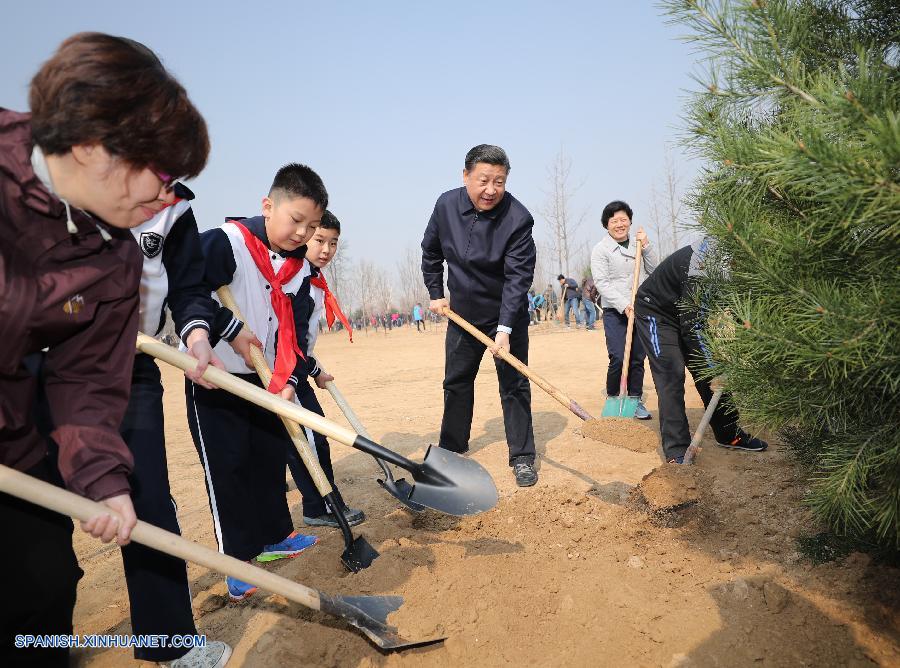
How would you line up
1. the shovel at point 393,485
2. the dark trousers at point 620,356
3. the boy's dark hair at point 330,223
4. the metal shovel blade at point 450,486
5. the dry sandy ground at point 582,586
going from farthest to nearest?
the dark trousers at point 620,356
the boy's dark hair at point 330,223
the shovel at point 393,485
the metal shovel blade at point 450,486
the dry sandy ground at point 582,586

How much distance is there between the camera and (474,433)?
220 inches

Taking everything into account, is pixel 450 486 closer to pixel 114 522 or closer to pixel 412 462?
pixel 412 462

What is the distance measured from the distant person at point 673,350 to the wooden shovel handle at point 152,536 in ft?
9.31

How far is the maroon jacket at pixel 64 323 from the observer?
137 centimetres

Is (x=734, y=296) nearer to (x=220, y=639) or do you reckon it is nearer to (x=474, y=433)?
(x=220, y=639)

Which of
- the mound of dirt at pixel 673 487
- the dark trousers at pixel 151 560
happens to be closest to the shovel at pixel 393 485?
the dark trousers at pixel 151 560

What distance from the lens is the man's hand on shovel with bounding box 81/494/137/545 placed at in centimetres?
150

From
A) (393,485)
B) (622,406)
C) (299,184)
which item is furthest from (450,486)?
(622,406)

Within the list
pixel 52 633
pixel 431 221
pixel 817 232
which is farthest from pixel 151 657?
pixel 431 221

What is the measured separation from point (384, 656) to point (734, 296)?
1784 millimetres

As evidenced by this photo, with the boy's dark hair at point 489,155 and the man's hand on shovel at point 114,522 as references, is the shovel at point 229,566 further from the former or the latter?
the boy's dark hair at point 489,155

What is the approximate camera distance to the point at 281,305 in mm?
2912

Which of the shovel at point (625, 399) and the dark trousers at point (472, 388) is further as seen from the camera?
the shovel at point (625, 399)

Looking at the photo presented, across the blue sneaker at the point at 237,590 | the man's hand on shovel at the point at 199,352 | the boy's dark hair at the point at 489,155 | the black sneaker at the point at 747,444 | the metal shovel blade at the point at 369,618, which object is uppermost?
the boy's dark hair at the point at 489,155
